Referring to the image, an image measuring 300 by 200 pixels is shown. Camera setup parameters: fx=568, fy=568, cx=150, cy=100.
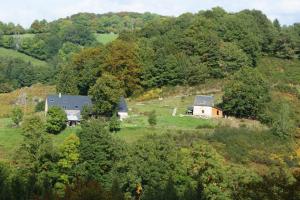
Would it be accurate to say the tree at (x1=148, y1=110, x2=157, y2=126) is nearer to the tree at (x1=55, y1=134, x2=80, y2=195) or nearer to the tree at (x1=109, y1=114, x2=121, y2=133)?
the tree at (x1=109, y1=114, x2=121, y2=133)

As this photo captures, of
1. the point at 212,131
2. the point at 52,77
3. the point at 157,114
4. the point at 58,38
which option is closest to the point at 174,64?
the point at 157,114

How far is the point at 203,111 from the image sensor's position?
65188mm

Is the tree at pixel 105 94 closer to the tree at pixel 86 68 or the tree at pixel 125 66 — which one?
the tree at pixel 86 68

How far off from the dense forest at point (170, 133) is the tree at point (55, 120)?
4.0 inches

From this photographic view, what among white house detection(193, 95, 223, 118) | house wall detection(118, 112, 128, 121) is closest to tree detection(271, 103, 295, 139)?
white house detection(193, 95, 223, 118)

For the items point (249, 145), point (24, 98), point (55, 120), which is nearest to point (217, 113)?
point (249, 145)

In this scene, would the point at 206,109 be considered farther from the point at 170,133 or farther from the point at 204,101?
the point at 170,133

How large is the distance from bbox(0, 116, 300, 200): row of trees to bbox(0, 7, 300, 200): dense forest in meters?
0.09

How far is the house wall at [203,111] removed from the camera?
2562 inches

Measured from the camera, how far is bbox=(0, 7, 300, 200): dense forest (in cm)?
4059

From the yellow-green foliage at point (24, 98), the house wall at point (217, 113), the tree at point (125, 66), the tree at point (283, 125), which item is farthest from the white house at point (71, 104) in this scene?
the tree at point (283, 125)

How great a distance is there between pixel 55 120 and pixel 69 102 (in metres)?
6.73

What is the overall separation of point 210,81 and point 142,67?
31.2 feet

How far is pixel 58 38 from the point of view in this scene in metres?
149
